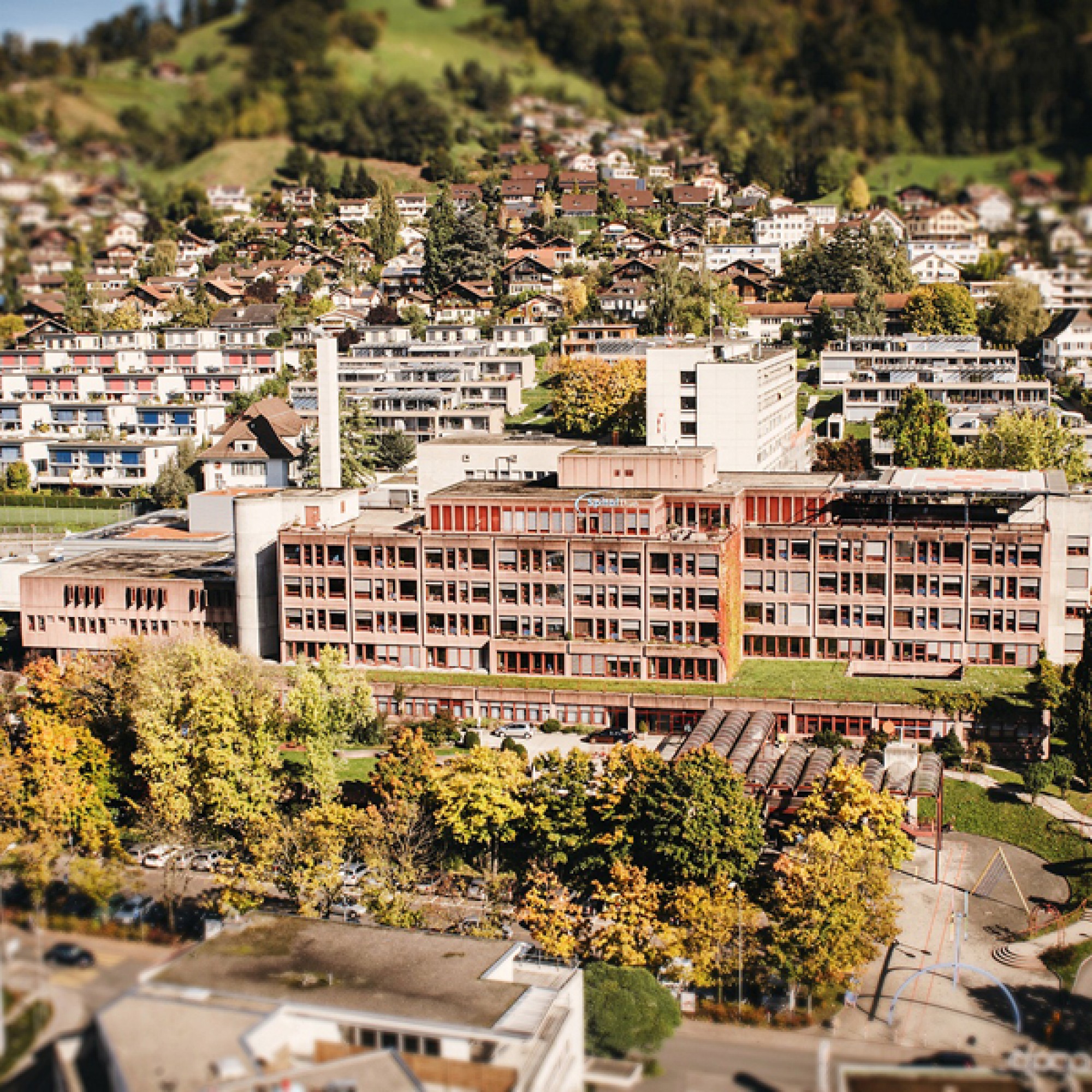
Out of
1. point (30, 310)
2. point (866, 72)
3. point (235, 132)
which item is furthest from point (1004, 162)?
point (30, 310)

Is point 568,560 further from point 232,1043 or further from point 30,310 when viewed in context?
point 30,310

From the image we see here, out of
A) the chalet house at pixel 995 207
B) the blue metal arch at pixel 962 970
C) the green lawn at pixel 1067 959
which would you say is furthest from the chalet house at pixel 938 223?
the blue metal arch at pixel 962 970

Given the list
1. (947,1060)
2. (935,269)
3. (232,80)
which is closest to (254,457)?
(232,80)

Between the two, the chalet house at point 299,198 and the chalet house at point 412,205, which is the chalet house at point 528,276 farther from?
the chalet house at point 299,198

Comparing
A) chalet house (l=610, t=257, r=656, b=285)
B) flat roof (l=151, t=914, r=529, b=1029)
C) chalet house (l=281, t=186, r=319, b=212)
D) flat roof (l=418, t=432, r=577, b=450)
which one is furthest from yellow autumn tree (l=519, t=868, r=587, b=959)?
chalet house (l=281, t=186, r=319, b=212)

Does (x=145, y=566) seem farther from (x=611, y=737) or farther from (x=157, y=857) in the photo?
(x=611, y=737)

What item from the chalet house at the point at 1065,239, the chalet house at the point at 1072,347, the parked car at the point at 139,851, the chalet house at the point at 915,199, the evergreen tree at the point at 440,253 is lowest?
the parked car at the point at 139,851

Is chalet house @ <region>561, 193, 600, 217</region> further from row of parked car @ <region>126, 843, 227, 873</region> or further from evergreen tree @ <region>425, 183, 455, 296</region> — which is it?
row of parked car @ <region>126, 843, 227, 873</region>
